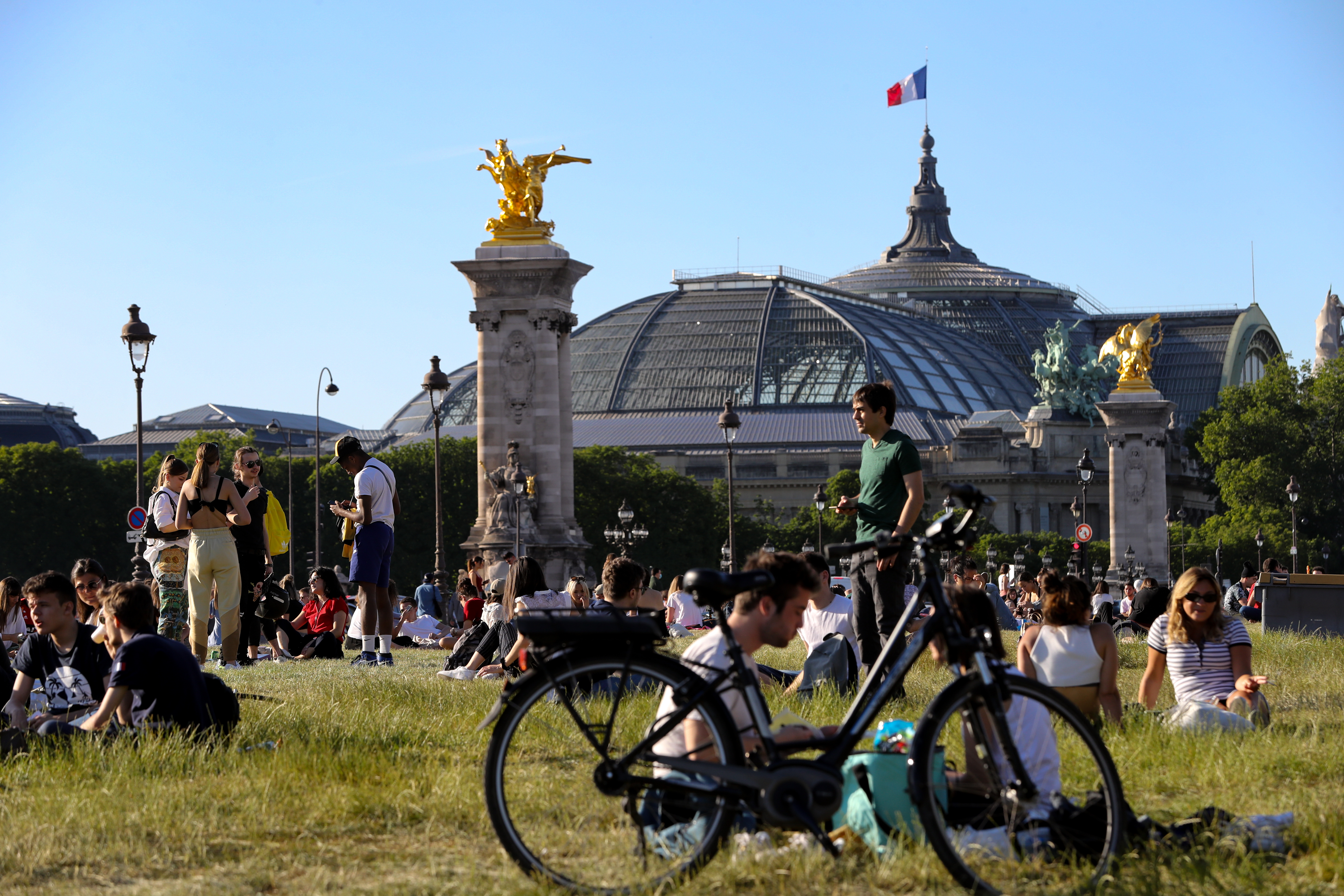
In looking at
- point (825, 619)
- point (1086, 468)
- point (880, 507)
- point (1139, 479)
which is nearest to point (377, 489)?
point (825, 619)

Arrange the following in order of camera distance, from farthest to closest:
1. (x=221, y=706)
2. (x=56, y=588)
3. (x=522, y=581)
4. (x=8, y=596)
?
(x=8, y=596) → (x=522, y=581) → (x=221, y=706) → (x=56, y=588)

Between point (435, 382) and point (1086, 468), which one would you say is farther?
point (1086, 468)

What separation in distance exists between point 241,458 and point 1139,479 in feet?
188

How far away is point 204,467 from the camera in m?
15.1

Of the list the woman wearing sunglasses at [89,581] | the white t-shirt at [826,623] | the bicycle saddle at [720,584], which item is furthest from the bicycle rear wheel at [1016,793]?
the woman wearing sunglasses at [89,581]

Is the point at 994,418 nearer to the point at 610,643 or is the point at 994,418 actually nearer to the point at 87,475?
the point at 87,475

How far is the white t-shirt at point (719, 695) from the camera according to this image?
692cm

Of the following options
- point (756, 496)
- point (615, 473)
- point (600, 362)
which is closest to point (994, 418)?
point (756, 496)

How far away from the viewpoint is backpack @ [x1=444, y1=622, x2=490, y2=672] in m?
16.5

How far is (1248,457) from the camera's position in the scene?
325ft

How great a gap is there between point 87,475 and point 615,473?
23.4 meters

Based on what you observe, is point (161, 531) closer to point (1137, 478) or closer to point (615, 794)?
point (615, 794)

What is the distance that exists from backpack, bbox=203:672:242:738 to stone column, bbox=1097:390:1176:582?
61.8 meters

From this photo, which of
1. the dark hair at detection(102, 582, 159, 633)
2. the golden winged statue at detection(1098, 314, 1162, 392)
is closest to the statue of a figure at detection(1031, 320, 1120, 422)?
the golden winged statue at detection(1098, 314, 1162, 392)
